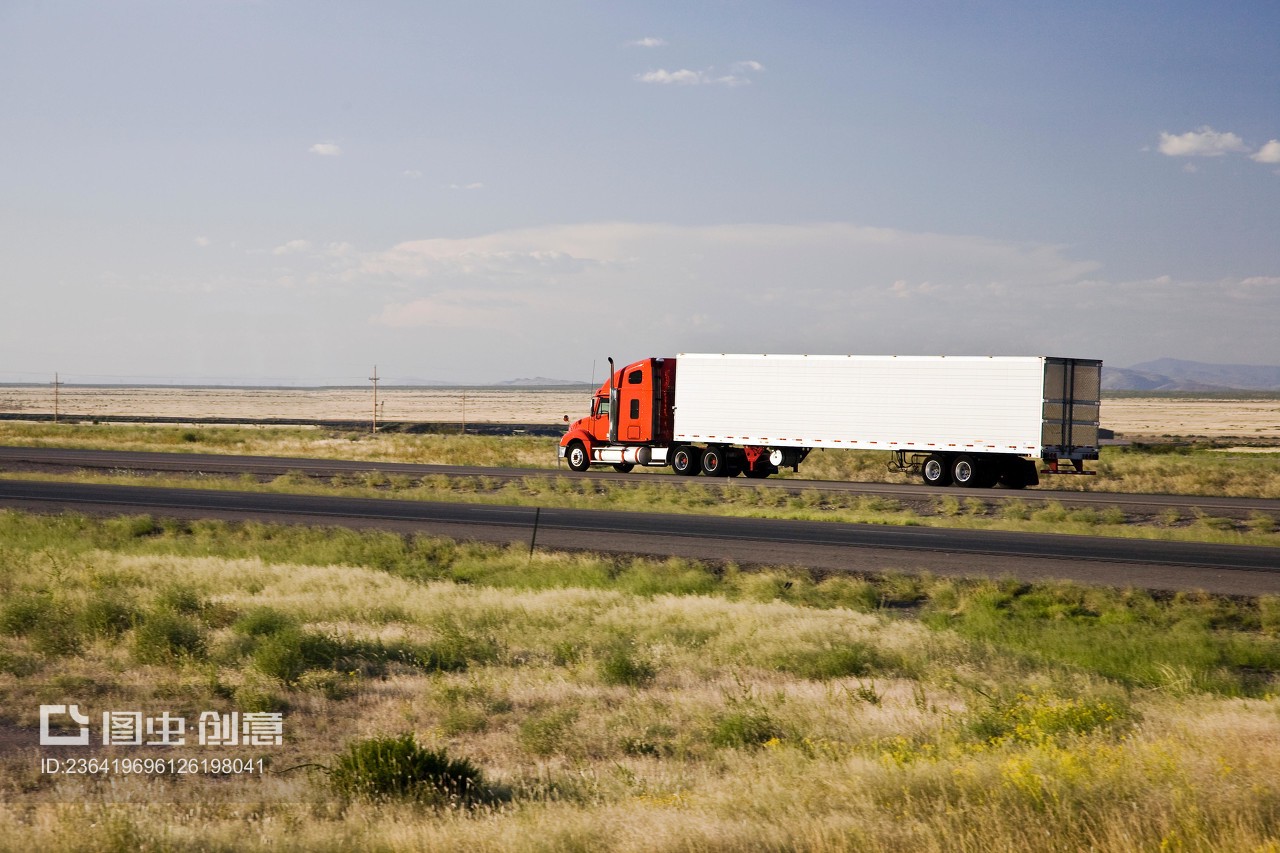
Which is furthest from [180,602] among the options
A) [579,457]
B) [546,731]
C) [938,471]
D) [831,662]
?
[579,457]

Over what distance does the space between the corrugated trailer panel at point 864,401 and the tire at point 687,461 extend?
0.86 metres

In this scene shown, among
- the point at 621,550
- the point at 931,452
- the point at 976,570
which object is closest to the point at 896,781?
the point at 976,570

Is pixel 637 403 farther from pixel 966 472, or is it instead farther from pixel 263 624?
pixel 263 624

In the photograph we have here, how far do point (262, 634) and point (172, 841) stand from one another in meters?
6.52

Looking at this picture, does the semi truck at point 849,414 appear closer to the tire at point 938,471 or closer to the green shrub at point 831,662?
the tire at point 938,471

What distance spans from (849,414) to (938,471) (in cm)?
321

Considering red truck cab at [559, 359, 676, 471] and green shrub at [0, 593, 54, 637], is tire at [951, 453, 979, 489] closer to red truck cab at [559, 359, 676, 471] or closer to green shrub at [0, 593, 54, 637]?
red truck cab at [559, 359, 676, 471]

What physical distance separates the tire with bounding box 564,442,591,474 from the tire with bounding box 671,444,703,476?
3737mm

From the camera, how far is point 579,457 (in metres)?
42.4

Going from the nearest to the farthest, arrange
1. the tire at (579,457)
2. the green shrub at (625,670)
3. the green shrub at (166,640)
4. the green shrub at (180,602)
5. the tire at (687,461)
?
the green shrub at (625,670)
the green shrub at (166,640)
the green shrub at (180,602)
the tire at (687,461)
the tire at (579,457)

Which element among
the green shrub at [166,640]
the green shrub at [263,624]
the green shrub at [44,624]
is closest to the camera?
the green shrub at [166,640]

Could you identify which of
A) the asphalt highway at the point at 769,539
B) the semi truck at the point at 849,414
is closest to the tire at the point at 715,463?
the semi truck at the point at 849,414

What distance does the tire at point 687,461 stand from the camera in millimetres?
39844

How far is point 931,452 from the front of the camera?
34.8 m
